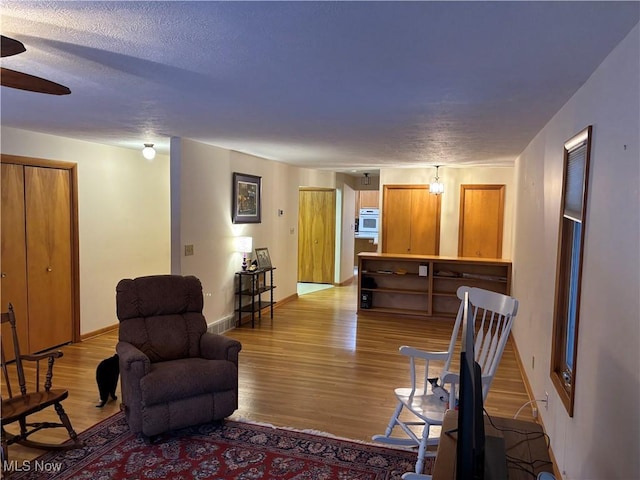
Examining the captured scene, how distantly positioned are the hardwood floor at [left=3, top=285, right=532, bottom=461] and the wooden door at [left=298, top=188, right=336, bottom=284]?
2765 millimetres

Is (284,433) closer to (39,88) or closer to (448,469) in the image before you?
(448,469)

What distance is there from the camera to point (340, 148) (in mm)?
5145

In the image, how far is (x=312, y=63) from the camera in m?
2.15

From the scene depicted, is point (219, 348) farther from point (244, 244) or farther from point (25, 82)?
point (244, 244)

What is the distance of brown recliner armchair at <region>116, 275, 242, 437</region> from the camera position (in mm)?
2883

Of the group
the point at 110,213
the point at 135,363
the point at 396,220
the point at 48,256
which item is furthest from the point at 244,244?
the point at 135,363

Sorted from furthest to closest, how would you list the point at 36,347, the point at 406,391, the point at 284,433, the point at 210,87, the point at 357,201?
1. the point at 357,201
2. the point at 36,347
3. the point at 284,433
4. the point at 406,391
5. the point at 210,87

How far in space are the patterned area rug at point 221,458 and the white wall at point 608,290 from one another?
101cm

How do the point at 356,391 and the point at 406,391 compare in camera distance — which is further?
the point at 356,391

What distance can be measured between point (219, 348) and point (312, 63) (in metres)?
2.07

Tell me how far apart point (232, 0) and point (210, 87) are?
1159 millimetres

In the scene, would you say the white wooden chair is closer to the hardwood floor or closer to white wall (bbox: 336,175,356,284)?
the hardwood floor

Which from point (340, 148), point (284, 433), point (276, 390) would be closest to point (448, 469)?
point (284, 433)

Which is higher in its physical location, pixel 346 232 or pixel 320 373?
pixel 346 232
